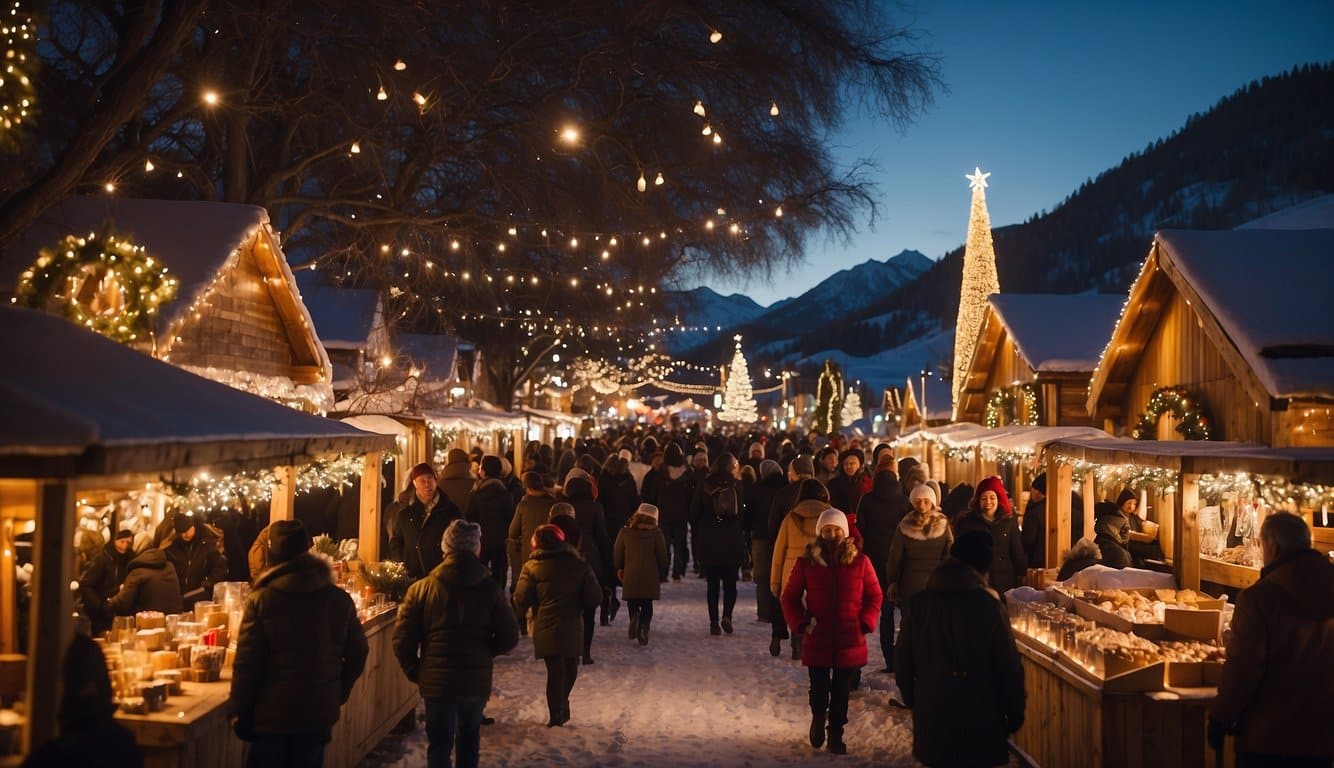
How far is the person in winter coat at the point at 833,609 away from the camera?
26.1 ft

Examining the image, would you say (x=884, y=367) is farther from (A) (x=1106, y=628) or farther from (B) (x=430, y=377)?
(A) (x=1106, y=628)

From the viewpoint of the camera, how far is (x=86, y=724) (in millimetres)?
4488

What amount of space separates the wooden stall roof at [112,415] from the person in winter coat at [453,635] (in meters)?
1.11

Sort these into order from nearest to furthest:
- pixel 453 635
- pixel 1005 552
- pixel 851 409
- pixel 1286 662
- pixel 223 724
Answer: pixel 1286 662, pixel 223 724, pixel 453 635, pixel 1005 552, pixel 851 409

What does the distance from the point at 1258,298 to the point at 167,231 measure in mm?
11801

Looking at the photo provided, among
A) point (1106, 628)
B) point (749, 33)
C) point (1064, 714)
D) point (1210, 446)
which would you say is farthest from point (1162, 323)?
point (1064, 714)

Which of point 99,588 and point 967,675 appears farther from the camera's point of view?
point 99,588

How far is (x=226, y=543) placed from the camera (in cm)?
1340

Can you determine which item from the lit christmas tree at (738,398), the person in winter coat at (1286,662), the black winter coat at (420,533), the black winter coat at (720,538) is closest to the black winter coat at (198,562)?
the black winter coat at (420,533)

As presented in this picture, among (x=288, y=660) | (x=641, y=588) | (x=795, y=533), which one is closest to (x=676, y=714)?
(x=795, y=533)

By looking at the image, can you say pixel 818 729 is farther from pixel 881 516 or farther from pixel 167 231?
pixel 167 231

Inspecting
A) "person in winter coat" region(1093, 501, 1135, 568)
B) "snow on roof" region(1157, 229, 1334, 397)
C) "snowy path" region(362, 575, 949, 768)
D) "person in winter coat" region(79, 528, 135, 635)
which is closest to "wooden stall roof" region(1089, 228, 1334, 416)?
"snow on roof" region(1157, 229, 1334, 397)

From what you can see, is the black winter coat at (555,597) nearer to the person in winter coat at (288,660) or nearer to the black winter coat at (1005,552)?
the person in winter coat at (288,660)

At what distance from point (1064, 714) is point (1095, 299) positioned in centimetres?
1923
